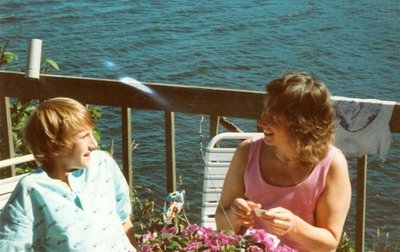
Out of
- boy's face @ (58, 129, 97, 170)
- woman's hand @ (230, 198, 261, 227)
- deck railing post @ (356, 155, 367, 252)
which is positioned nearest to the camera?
woman's hand @ (230, 198, 261, 227)

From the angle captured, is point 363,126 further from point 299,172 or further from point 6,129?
point 6,129

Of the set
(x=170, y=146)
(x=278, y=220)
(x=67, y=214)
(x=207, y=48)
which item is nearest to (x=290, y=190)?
(x=278, y=220)

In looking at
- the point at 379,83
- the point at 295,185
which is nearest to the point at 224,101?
the point at 295,185

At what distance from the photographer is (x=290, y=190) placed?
246 centimetres

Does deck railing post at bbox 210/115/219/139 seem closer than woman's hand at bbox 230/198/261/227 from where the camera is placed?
No

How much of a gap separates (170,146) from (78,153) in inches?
41.4

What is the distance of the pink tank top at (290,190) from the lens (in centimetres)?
242

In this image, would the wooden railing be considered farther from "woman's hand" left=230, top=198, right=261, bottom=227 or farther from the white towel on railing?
"woman's hand" left=230, top=198, right=261, bottom=227

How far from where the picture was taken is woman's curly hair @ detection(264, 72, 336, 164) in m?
2.36

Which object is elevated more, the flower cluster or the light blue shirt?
the flower cluster

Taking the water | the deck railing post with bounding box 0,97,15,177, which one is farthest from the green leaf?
the water

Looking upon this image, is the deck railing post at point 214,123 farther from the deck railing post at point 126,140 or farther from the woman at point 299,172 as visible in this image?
the woman at point 299,172

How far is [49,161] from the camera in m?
2.33

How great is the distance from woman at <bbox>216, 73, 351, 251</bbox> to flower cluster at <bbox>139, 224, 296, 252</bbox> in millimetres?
482
